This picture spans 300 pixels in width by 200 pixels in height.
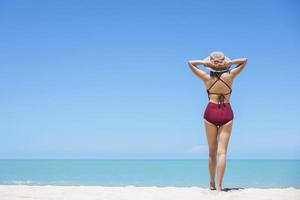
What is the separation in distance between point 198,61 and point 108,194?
8.03 ft

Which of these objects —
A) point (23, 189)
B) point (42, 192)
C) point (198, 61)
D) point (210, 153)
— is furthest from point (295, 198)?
point (23, 189)

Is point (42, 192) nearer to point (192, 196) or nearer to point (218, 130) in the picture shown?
point (192, 196)

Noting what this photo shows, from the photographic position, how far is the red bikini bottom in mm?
7082

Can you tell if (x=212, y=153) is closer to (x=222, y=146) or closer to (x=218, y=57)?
(x=222, y=146)

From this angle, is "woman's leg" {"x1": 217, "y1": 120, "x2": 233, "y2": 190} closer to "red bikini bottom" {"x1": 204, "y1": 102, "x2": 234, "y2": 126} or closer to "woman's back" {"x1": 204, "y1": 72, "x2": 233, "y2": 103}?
"red bikini bottom" {"x1": 204, "y1": 102, "x2": 234, "y2": 126}

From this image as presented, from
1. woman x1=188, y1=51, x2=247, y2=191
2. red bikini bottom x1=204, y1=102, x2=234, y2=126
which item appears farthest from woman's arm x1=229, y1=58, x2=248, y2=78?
red bikini bottom x1=204, y1=102, x2=234, y2=126

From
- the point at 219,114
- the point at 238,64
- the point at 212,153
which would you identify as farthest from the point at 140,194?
the point at 238,64

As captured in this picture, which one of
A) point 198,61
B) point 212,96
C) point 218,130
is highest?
point 198,61

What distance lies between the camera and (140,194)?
288 inches

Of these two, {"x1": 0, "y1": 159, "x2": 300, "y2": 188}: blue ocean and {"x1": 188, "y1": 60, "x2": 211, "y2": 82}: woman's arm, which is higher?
{"x1": 0, "y1": 159, "x2": 300, "y2": 188}: blue ocean

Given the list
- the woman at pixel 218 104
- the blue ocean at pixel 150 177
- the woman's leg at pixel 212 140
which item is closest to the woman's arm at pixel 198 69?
the woman at pixel 218 104

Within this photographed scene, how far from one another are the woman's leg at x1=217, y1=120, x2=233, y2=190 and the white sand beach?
11.2 inches

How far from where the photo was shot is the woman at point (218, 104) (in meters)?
7.05

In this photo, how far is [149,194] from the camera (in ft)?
23.9
